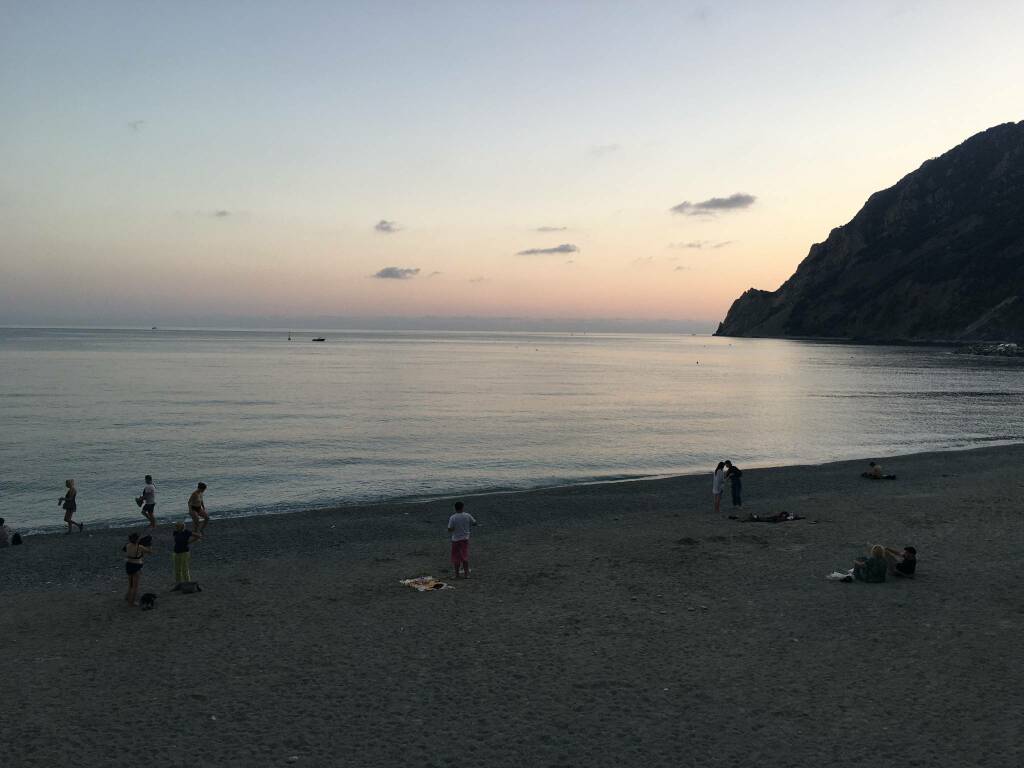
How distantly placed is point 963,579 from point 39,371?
5061 inches

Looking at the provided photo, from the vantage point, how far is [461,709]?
38.1 feet

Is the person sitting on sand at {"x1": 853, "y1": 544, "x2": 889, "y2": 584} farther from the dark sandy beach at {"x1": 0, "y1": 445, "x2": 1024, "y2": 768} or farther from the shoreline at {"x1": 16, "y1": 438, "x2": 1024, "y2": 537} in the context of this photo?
the shoreline at {"x1": 16, "y1": 438, "x2": 1024, "y2": 537}

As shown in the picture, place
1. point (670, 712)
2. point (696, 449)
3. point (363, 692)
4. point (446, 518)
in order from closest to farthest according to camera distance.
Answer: point (670, 712), point (363, 692), point (446, 518), point (696, 449)

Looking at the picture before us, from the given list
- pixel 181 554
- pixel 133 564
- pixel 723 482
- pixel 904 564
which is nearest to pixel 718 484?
pixel 723 482

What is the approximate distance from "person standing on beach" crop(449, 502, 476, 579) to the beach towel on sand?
0.95 m

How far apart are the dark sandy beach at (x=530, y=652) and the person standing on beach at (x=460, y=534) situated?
74cm

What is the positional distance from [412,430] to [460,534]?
126 feet

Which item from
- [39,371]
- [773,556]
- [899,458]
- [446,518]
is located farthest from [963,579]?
[39,371]

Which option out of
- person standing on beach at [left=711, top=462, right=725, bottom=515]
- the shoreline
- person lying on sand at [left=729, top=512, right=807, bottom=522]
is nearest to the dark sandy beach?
person lying on sand at [left=729, top=512, right=807, bottom=522]

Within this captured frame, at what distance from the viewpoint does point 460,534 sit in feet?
62.2

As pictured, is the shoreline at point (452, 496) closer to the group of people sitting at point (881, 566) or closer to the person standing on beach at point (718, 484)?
the person standing on beach at point (718, 484)

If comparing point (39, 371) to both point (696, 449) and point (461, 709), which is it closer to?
point (696, 449)

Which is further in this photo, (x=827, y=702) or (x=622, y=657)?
(x=622, y=657)

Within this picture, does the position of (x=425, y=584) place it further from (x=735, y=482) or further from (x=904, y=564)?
(x=735, y=482)
